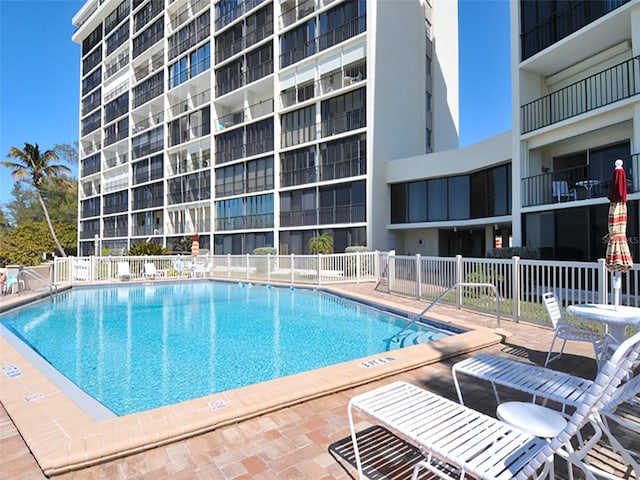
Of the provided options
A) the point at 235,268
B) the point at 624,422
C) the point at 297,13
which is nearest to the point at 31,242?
the point at 235,268

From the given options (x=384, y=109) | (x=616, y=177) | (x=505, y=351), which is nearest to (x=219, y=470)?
(x=505, y=351)

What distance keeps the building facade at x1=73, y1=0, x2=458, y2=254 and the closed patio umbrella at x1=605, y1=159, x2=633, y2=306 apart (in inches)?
574

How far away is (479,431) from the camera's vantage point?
2.09 metres

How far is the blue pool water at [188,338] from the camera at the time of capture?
17.7 ft

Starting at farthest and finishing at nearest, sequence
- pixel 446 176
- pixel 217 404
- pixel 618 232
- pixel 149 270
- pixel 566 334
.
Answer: pixel 446 176 → pixel 149 270 → pixel 566 334 → pixel 618 232 → pixel 217 404

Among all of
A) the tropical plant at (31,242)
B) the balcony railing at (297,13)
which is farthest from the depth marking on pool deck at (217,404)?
the balcony railing at (297,13)

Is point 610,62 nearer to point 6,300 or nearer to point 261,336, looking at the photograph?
point 261,336

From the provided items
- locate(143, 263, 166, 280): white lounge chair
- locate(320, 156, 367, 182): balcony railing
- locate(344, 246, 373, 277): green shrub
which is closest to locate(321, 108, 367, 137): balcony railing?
locate(320, 156, 367, 182): balcony railing

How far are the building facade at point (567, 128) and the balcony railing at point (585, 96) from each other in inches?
1.3

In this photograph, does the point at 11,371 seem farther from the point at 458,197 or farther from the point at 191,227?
the point at 191,227

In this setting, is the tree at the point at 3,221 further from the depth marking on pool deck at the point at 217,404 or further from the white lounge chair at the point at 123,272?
the depth marking on pool deck at the point at 217,404

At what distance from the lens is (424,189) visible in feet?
63.2

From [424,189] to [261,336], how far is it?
13998 mm

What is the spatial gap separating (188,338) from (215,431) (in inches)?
205
